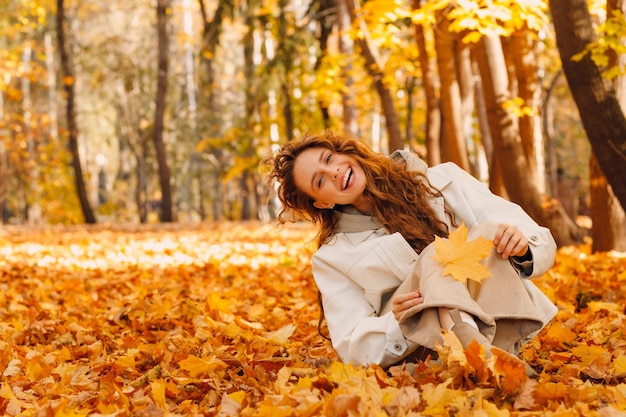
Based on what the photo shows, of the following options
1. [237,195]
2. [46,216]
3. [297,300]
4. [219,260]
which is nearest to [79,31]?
[46,216]

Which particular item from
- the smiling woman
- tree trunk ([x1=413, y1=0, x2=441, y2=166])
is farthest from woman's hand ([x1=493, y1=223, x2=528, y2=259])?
tree trunk ([x1=413, y1=0, x2=441, y2=166])

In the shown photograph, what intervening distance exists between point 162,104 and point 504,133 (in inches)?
472

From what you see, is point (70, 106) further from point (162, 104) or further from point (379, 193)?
point (379, 193)

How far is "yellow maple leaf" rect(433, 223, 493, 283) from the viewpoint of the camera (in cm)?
264

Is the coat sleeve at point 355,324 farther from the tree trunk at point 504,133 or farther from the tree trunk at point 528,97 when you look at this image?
the tree trunk at point 528,97

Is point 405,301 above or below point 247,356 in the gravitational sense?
above

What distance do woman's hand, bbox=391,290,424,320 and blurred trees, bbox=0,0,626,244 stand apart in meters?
3.12

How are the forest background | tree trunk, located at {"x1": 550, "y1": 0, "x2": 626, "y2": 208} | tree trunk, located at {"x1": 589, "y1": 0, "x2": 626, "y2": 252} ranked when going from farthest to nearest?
tree trunk, located at {"x1": 589, "y1": 0, "x2": 626, "y2": 252} < tree trunk, located at {"x1": 550, "y1": 0, "x2": 626, "y2": 208} < the forest background

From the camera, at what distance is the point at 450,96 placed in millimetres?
9352

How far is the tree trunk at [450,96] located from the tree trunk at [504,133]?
43.8 inches

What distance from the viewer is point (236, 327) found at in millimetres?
4164

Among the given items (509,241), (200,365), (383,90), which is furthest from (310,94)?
(509,241)

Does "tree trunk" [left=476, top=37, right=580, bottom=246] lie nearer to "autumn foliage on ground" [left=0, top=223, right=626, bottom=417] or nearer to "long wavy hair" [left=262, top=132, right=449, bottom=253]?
"autumn foliage on ground" [left=0, top=223, right=626, bottom=417]

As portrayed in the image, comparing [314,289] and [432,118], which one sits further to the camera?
[432,118]
